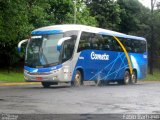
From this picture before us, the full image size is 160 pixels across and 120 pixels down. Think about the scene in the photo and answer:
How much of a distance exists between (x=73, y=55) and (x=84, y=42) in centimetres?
154

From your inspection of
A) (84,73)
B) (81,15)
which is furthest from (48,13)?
(84,73)

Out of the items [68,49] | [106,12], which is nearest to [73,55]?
[68,49]

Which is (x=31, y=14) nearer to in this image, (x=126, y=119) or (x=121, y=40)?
(x=121, y=40)

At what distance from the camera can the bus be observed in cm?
2298

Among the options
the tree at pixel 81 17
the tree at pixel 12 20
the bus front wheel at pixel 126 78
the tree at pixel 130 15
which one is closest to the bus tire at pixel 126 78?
the bus front wheel at pixel 126 78

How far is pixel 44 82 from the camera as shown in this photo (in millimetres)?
24125

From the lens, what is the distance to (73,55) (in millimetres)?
23734

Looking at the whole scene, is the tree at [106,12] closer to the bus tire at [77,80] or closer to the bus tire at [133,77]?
the bus tire at [133,77]

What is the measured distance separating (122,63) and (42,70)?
8.30 m

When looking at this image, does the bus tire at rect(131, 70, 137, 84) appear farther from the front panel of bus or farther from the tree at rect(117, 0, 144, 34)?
the tree at rect(117, 0, 144, 34)

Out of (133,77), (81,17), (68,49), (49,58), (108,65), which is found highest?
(81,17)

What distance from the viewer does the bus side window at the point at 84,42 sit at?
24.4 m

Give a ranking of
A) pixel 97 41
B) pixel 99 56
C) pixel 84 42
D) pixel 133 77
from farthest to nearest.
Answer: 1. pixel 133 77
2. pixel 99 56
3. pixel 97 41
4. pixel 84 42

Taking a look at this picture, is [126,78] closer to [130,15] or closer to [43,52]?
[43,52]
